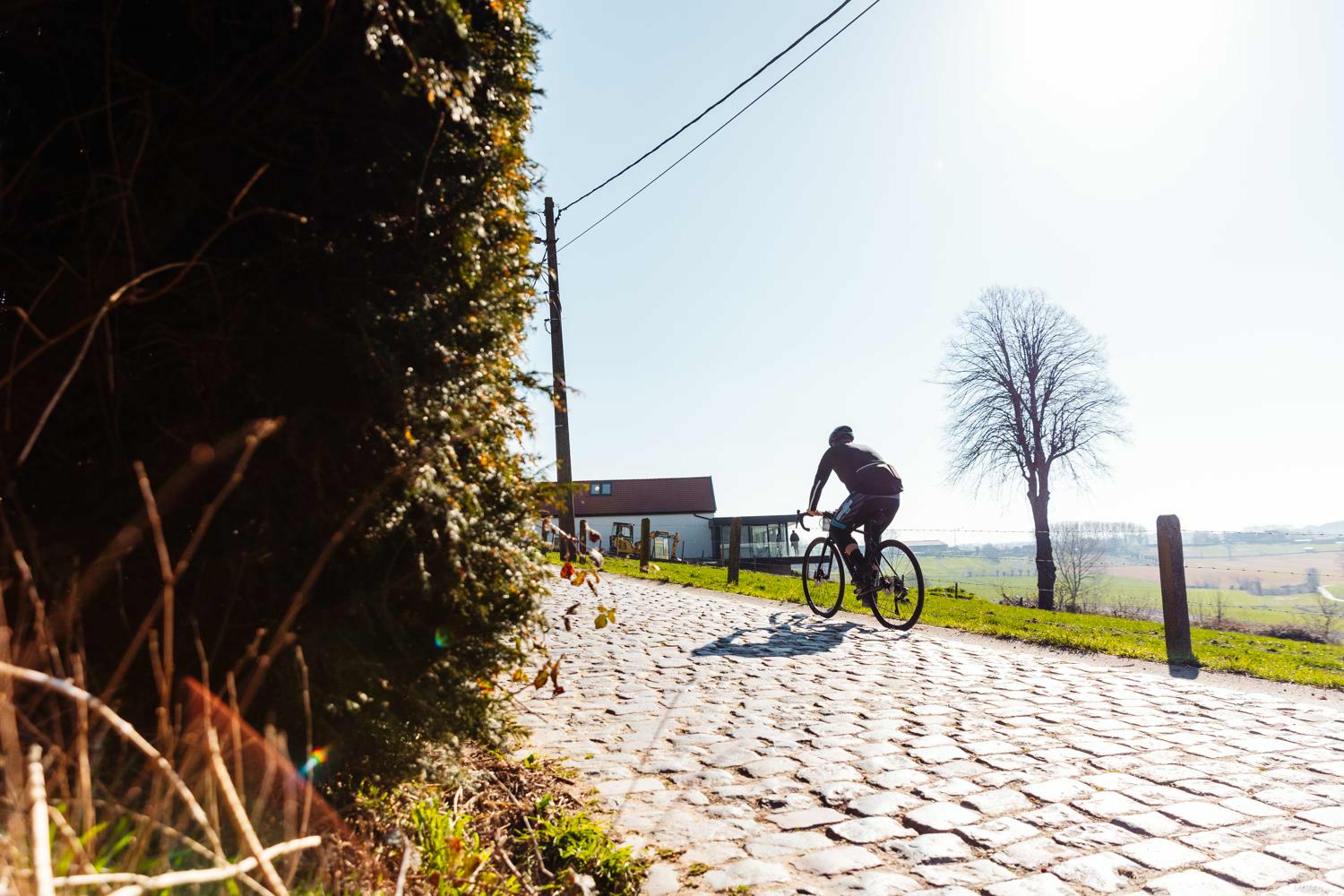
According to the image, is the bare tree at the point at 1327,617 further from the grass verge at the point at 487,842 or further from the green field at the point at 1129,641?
the grass verge at the point at 487,842

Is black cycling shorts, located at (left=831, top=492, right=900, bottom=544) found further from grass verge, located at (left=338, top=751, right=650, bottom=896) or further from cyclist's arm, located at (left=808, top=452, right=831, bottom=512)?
grass verge, located at (left=338, top=751, right=650, bottom=896)

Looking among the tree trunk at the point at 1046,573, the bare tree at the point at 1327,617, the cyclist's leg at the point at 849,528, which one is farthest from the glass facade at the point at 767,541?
the cyclist's leg at the point at 849,528

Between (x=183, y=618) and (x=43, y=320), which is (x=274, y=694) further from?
(x=43, y=320)

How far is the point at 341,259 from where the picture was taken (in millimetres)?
2324

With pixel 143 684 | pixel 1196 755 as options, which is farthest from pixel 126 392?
pixel 1196 755

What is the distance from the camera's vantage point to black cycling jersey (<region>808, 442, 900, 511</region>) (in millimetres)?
8586

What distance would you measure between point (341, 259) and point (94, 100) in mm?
808

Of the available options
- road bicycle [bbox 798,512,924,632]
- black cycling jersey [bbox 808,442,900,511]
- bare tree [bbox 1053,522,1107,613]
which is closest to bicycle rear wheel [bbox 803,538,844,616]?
road bicycle [bbox 798,512,924,632]

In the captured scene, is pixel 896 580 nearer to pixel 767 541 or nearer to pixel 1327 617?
pixel 1327 617

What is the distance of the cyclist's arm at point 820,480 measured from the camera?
9.09 metres

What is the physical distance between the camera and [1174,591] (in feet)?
23.0

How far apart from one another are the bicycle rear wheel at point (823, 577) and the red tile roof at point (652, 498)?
45599 millimetres

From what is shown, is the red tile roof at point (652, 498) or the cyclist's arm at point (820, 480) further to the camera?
the red tile roof at point (652, 498)

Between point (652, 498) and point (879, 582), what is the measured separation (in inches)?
2008
